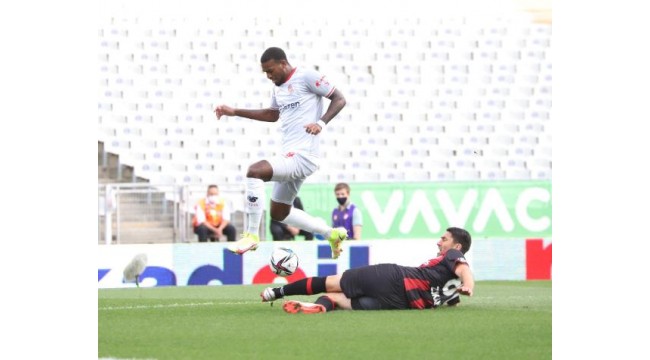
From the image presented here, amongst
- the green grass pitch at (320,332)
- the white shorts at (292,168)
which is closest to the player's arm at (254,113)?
the white shorts at (292,168)

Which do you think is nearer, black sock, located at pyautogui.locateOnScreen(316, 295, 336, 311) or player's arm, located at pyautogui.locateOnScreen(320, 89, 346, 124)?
black sock, located at pyautogui.locateOnScreen(316, 295, 336, 311)

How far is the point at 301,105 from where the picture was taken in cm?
932

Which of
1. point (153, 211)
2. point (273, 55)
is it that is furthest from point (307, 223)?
point (153, 211)

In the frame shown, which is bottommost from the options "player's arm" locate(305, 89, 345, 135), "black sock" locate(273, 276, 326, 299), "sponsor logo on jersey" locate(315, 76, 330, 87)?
"black sock" locate(273, 276, 326, 299)

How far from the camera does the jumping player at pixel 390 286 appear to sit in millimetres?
7984

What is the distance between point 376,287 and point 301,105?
1941 millimetres

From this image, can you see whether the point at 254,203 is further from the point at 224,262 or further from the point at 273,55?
the point at 224,262

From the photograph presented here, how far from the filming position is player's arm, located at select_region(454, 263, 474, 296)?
23.9 ft

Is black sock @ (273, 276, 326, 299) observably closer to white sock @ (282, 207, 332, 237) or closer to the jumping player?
the jumping player

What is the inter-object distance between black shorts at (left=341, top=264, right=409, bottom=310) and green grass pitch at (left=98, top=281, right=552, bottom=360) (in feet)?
0.44

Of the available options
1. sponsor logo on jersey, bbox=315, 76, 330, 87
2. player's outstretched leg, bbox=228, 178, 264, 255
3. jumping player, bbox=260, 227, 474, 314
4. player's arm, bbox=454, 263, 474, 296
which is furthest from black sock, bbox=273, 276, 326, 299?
sponsor logo on jersey, bbox=315, 76, 330, 87
